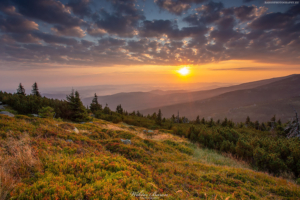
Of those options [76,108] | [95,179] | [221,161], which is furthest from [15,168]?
[76,108]

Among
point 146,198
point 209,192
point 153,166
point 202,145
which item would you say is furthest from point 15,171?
point 202,145

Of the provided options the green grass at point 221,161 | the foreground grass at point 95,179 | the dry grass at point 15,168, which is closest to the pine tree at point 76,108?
the foreground grass at point 95,179

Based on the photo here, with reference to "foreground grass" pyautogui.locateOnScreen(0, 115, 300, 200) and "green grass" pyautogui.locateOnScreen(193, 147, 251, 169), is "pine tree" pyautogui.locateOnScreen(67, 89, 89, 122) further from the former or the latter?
"green grass" pyautogui.locateOnScreen(193, 147, 251, 169)

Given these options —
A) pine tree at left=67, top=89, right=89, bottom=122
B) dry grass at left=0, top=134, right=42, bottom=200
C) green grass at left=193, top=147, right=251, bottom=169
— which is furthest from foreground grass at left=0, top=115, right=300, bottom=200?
pine tree at left=67, top=89, right=89, bottom=122

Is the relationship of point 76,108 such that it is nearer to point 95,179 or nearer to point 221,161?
point 95,179

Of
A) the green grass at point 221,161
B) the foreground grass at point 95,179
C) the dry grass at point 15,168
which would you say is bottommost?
the green grass at point 221,161

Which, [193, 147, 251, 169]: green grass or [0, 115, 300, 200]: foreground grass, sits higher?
[0, 115, 300, 200]: foreground grass

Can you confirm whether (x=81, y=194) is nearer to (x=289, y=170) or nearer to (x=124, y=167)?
(x=124, y=167)

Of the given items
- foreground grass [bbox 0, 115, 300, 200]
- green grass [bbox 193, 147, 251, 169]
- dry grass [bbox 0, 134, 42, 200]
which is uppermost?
dry grass [bbox 0, 134, 42, 200]

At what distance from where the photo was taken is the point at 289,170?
8719mm

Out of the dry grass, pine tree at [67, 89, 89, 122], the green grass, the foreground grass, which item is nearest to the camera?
the dry grass

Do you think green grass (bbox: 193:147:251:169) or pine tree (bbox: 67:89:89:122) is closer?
green grass (bbox: 193:147:251:169)

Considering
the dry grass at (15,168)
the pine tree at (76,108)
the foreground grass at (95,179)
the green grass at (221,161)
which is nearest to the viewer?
the dry grass at (15,168)

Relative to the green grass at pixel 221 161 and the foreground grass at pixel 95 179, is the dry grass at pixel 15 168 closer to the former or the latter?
the foreground grass at pixel 95 179
